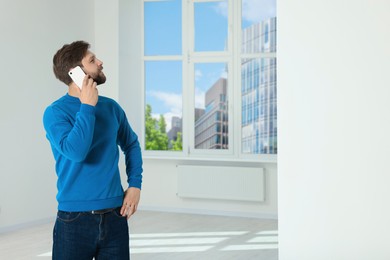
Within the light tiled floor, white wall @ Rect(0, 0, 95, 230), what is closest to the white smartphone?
the light tiled floor

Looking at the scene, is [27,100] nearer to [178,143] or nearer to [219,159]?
[178,143]

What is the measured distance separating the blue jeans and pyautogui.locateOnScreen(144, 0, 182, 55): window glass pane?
5604 millimetres

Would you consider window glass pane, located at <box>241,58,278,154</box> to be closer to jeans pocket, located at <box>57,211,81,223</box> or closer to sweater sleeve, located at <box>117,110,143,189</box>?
sweater sleeve, located at <box>117,110,143,189</box>

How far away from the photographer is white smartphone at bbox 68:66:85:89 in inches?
85.6

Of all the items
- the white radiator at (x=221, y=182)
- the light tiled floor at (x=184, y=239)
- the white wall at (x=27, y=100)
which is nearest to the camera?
the light tiled floor at (x=184, y=239)

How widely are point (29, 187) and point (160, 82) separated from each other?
225 centimetres

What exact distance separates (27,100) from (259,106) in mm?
2704

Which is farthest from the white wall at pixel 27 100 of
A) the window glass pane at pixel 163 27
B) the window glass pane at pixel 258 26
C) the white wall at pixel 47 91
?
the window glass pane at pixel 258 26

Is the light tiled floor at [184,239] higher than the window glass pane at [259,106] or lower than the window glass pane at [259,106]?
lower

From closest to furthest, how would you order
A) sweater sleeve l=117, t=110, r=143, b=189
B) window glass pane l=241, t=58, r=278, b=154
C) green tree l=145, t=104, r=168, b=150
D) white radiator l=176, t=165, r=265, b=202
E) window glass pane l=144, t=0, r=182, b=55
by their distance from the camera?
sweater sleeve l=117, t=110, r=143, b=189 → white radiator l=176, t=165, r=265, b=202 → window glass pane l=241, t=58, r=278, b=154 → window glass pane l=144, t=0, r=182, b=55 → green tree l=145, t=104, r=168, b=150

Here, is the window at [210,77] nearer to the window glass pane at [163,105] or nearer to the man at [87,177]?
the window glass pane at [163,105]

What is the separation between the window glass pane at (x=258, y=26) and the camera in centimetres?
717

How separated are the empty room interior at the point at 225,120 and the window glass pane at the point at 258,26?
0.04 ft

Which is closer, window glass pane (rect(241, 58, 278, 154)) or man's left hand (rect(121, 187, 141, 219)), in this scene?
man's left hand (rect(121, 187, 141, 219))
